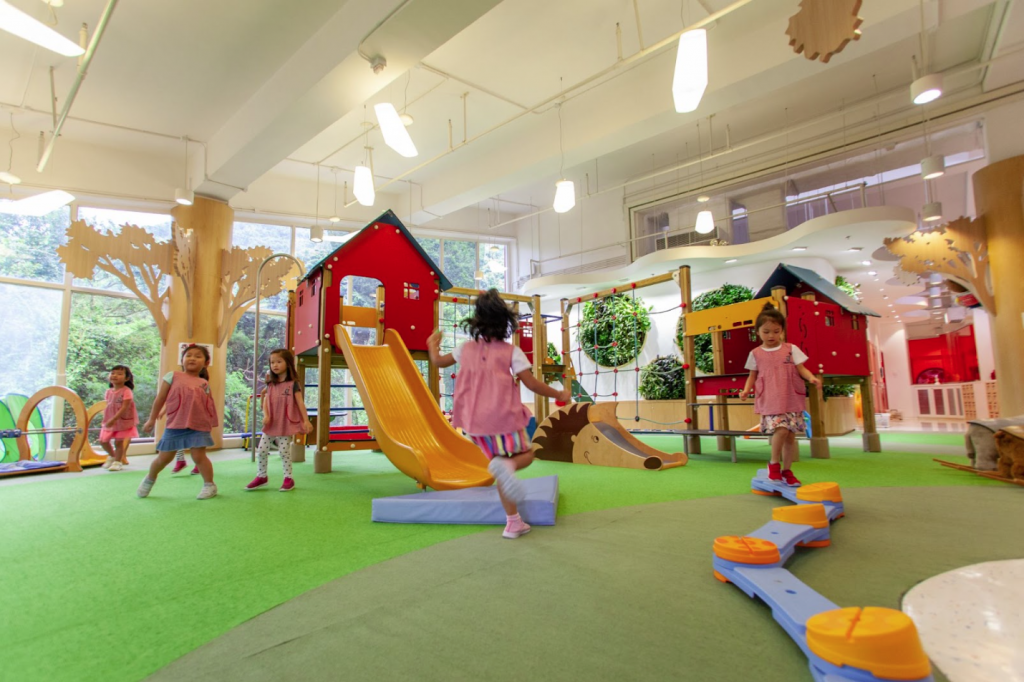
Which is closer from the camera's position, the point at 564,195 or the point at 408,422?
the point at 408,422

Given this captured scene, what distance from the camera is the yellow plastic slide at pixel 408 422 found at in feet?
12.9

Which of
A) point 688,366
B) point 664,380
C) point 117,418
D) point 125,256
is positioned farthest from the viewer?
point 664,380

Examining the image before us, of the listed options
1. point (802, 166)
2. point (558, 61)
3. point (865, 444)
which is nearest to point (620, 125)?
point (558, 61)

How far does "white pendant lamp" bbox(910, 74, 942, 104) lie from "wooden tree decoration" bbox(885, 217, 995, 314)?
3716mm

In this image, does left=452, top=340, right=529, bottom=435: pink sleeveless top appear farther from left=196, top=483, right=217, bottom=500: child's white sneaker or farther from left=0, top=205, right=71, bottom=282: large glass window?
left=0, top=205, right=71, bottom=282: large glass window

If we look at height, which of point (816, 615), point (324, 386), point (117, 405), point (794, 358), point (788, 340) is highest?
point (788, 340)

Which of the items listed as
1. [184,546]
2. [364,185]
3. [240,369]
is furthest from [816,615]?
[240,369]

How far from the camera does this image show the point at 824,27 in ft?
7.68

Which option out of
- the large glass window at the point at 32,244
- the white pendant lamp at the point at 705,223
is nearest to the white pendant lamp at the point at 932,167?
the white pendant lamp at the point at 705,223

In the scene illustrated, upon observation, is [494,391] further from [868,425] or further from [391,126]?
[868,425]

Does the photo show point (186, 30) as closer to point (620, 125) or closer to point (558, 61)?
point (558, 61)

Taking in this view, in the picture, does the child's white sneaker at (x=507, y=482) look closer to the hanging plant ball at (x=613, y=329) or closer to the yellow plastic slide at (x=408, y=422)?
the yellow plastic slide at (x=408, y=422)

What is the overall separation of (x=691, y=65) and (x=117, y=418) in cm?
800

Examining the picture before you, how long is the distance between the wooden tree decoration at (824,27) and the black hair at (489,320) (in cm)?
193
